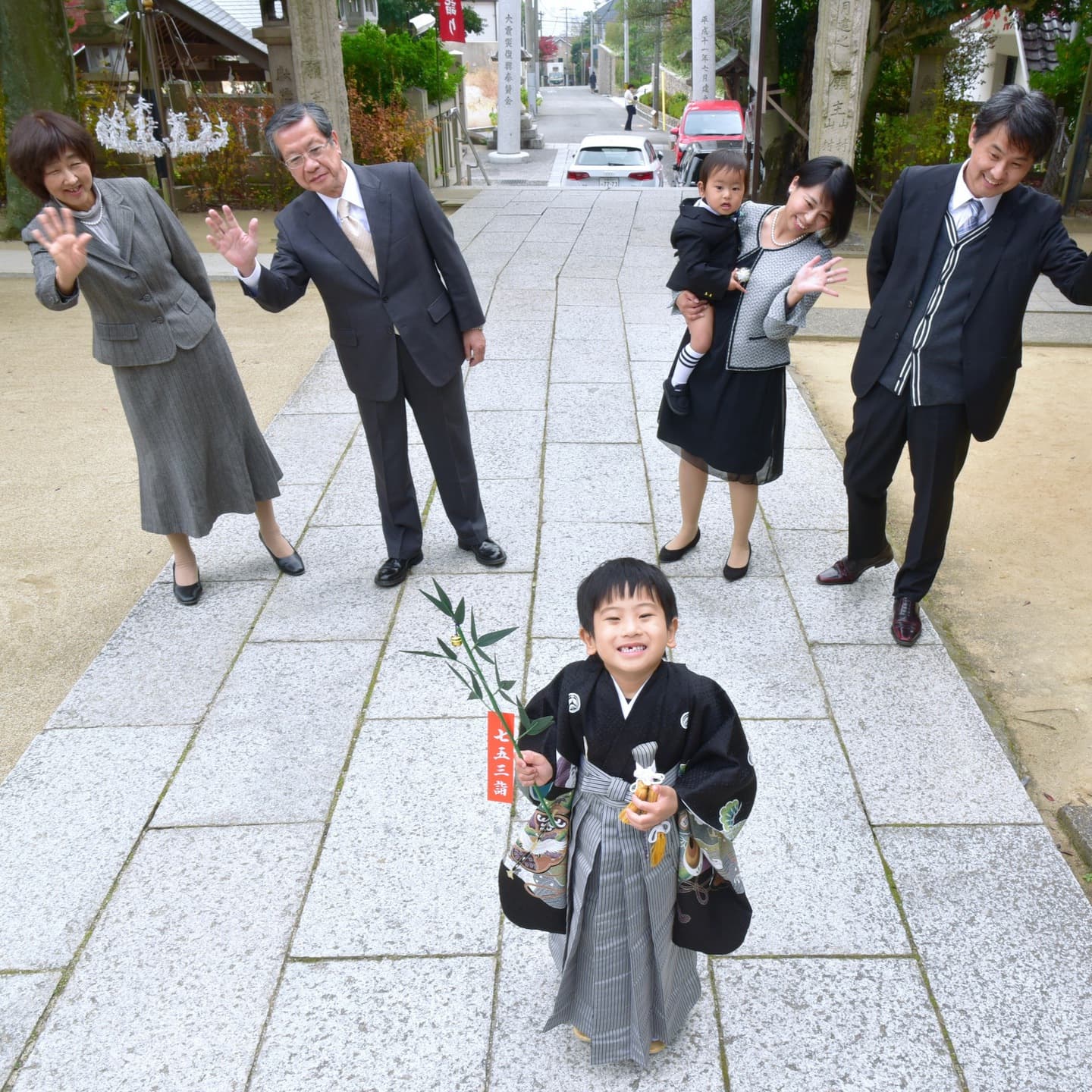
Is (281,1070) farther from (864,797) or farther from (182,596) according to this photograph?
(182,596)

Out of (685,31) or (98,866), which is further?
(685,31)

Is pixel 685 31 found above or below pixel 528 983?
above

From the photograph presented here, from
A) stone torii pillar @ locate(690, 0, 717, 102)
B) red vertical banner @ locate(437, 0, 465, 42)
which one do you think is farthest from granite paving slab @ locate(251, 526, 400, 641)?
red vertical banner @ locate(437, 0, 465, 42)

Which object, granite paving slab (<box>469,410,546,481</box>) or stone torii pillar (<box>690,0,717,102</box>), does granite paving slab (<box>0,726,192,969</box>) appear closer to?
granite paving slab (<box>469,410,546,481</box>)

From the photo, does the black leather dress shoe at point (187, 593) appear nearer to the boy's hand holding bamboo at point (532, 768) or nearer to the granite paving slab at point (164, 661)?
the granite paving slab at point (164, 661)

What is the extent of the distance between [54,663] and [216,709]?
809 millimetres

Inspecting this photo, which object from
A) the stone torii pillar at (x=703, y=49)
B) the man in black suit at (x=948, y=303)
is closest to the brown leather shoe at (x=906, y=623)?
the man in black suit at (x=948, y=303)

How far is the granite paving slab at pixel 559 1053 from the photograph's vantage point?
196 cm

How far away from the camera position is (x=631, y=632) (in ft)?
5.34

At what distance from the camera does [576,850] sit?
1.83 metres

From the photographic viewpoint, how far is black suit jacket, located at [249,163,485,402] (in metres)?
3.25

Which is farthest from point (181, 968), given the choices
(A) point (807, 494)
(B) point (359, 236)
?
(A) point (807, 494)

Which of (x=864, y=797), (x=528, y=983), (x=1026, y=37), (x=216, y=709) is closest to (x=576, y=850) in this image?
(x=528, y=983)

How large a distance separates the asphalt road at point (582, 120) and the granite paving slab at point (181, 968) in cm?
3107
